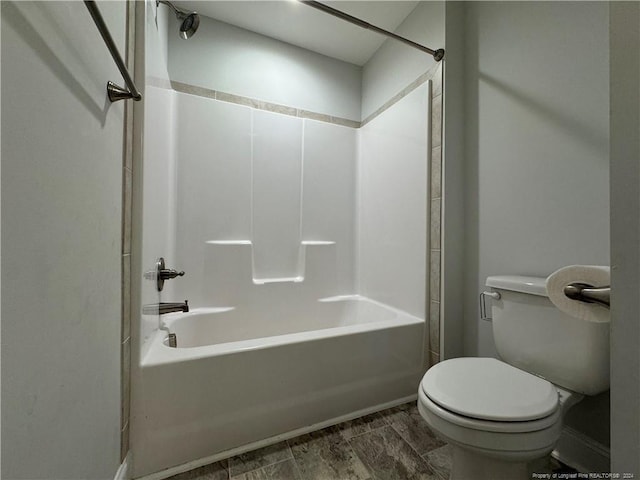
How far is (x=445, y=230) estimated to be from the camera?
5.05ft

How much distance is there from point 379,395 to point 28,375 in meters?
1.44

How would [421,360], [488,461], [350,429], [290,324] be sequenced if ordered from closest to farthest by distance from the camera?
[488,461]
[350,429]
[421,360]
[290,324]

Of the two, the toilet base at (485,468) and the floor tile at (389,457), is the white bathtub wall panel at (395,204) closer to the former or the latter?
the floor tile at (389,457)

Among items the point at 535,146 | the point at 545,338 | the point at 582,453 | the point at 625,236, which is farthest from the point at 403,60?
the point at 582,453

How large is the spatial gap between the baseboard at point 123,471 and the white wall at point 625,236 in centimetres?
133

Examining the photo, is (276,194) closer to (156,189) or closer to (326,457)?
(156,189)

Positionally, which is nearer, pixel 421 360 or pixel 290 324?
pixel 421 360

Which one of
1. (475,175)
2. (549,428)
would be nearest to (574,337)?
(549,428)

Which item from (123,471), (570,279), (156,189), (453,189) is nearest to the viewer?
(570,279)

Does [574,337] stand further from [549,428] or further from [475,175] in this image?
[475,175]

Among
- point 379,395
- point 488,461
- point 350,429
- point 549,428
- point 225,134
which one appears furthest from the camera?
point 225,134

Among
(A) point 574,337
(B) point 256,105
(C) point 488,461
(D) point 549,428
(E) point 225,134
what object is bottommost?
(C) point 488,461

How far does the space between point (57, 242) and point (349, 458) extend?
1302 mm

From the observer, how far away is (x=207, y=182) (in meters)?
1.89
